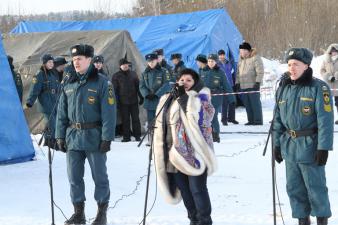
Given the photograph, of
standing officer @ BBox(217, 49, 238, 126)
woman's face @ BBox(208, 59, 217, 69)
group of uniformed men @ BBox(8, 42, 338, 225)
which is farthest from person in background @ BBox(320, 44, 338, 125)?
group of uniformed men @ BBox(8, 42, 338, 225)

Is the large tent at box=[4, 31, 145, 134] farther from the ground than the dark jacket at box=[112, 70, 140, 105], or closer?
farther from the ground

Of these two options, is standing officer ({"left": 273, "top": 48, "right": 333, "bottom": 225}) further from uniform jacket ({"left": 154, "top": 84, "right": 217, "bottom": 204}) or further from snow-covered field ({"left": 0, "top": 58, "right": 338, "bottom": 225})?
uniform jacket ({"left": 154, "top": 84, "right": 217, "bottom": 204})

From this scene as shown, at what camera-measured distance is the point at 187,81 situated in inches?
213

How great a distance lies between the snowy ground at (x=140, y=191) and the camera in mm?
5984

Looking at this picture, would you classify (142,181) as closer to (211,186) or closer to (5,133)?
(211,186)

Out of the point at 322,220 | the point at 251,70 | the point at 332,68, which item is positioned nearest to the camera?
the point at 322,220

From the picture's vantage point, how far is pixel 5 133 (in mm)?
8742

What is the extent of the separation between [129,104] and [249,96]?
124 inches

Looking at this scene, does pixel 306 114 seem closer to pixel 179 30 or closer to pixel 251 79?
pixel 251 79

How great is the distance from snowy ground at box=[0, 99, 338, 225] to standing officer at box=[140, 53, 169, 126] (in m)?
0.96

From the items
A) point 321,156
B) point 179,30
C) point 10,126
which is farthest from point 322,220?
point 179,30

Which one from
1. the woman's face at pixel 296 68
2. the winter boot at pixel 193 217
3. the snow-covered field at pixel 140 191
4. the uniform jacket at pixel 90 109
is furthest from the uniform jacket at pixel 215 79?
the woman's face at pixel 296 68

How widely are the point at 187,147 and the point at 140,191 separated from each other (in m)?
2.11

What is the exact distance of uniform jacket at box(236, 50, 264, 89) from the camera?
43.5 ft
